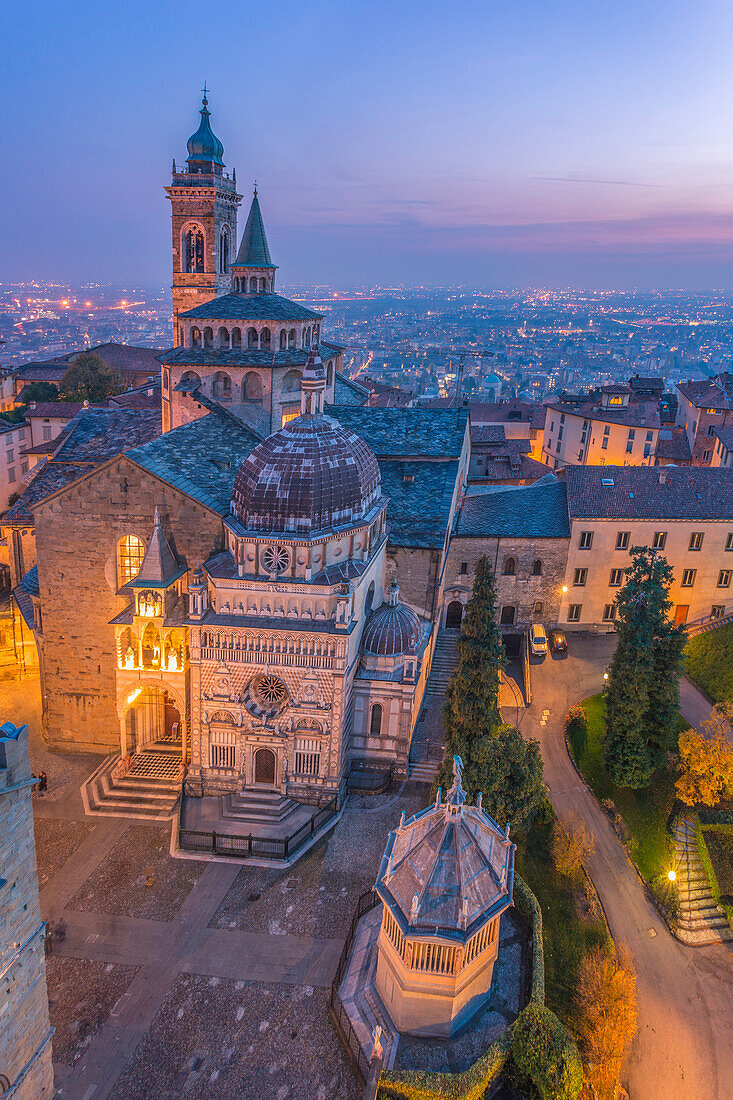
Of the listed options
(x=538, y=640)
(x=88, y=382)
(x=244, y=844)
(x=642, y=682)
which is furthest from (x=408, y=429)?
(x=88, y=382)

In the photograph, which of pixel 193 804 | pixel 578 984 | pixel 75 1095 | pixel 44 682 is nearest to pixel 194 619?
pixel 193 804

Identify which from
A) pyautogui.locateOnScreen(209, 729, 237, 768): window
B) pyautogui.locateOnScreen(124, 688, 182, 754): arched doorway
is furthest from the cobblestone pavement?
pyautogui.locateOnScreen(209, 729, 237, 768): window

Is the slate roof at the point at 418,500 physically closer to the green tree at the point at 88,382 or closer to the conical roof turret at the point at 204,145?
the conical roof turret at the point at 204,145

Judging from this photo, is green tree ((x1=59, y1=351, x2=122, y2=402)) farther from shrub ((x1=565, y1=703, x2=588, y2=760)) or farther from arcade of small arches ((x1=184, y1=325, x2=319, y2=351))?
shrub ((x1=565, y1=703, x2=588, y2=760))

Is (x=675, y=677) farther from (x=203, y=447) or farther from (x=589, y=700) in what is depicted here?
(x=203, y=447)

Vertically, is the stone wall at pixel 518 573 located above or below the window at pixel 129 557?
below

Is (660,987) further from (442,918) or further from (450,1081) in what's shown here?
(442,918)

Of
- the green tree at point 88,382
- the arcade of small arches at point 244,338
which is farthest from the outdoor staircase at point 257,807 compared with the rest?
the green tree at point 88,382

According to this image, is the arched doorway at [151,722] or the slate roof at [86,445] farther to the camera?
the slate roof at [86,445]
